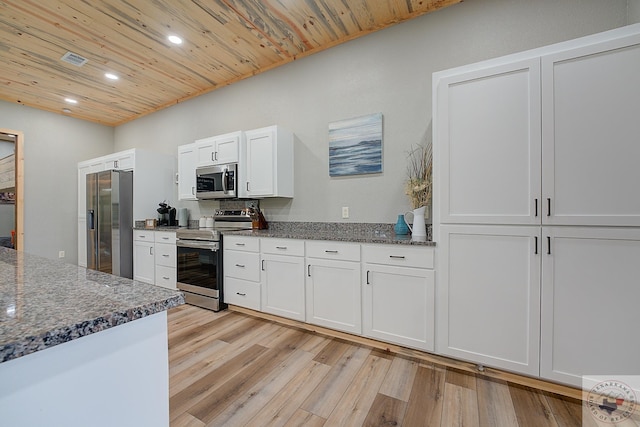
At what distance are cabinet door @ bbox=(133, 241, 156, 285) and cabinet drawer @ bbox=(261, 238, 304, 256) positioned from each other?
1.99 m

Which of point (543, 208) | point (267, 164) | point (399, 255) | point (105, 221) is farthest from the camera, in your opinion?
point (105, 221)

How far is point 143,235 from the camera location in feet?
13.1

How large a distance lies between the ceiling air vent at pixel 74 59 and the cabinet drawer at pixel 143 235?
216 centimetres

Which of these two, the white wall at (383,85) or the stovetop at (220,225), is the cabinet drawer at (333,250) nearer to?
the white wall at (383,85)

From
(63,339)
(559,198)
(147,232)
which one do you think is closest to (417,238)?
(559,198)

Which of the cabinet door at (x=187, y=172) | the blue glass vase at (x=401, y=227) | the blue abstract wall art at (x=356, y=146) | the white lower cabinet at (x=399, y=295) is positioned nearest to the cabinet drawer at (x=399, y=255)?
the white lower cabinet at (x=399, y=295)

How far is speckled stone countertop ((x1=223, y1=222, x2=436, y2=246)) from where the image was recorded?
230 centimetres

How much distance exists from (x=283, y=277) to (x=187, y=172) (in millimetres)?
2259

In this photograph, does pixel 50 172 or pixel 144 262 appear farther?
pixel 50 172

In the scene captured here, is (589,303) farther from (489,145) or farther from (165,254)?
→ (165,254)

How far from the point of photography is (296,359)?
2.15 m

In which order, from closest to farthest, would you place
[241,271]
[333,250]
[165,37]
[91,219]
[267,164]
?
[333,250]
[165,37]
[241,271]
[267,164]
[91,219]

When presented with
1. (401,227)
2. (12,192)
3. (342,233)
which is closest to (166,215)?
(12,192)

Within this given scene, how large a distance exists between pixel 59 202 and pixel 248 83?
4117mm
